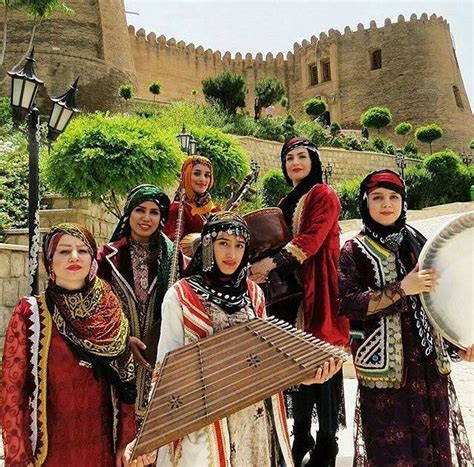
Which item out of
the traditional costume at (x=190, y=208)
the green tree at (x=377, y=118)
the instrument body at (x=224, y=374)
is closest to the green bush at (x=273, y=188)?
the green tree at (x=377, y=118)

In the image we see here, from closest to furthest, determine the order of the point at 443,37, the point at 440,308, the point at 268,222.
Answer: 1. the point at 440,308
2. the point at 268,222
3. the point at 443,37

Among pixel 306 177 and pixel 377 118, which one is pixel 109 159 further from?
pixel 377 118

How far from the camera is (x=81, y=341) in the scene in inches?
78.4

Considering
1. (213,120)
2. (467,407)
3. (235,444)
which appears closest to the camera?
(235,444)

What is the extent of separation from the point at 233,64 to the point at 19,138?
2937 centimetres

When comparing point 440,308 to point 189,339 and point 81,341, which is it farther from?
point 81,341

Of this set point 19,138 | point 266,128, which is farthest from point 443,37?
point 19,138

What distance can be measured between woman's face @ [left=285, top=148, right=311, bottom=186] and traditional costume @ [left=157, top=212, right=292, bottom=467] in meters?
0.91

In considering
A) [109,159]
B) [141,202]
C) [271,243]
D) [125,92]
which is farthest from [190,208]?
[125,92]

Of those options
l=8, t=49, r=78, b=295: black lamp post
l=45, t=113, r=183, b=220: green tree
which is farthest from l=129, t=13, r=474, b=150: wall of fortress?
l=8, t=49, r=78, b=295: black lamp post

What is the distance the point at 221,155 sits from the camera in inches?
323

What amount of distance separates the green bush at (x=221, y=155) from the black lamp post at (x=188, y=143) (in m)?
0.33

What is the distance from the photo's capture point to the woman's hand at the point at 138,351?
244 centimetres

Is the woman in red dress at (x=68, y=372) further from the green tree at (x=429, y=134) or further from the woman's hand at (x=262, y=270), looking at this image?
the green tree at (x=429, y=134)
